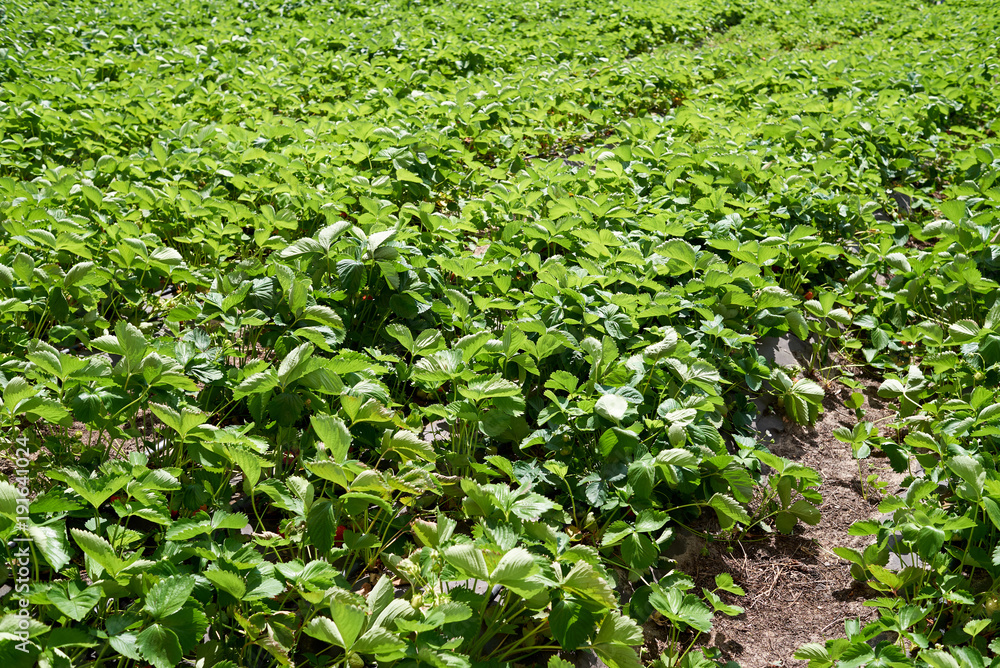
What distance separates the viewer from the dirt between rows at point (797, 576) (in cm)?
199

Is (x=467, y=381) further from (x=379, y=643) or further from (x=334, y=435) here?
(x=379, y=643)

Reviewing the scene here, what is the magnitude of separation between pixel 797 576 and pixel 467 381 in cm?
126

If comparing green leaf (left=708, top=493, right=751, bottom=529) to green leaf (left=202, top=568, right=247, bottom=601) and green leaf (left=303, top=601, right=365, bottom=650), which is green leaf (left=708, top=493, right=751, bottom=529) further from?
green leaf (left=202, top=568, right=247, bottom=601)

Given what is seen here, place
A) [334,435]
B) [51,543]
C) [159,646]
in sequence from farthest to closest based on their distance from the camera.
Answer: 1. [334,435]
2. [51,543]
3. [159,646]

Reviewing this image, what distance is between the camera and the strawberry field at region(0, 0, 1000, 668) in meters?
1.60

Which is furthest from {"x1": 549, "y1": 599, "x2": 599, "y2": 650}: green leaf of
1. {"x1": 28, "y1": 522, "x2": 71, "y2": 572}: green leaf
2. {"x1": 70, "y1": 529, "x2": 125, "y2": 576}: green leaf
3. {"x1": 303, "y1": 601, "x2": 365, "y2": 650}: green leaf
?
{"x1": 28, "y1": 522, "x2": 71, "y2": 572}: green leaf

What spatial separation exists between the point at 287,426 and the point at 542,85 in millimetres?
4827

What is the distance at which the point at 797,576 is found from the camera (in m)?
2.21

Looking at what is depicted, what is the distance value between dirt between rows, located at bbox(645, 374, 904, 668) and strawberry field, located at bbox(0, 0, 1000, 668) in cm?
3

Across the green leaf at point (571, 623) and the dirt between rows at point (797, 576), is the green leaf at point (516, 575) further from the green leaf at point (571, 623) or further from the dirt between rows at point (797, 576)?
the dirt between rows at point (797, 576)

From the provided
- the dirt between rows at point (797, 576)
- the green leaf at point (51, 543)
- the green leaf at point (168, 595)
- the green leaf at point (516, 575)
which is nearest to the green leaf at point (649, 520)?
the dirt between rows at point (797, 576)

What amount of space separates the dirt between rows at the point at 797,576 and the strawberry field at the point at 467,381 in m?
0.03

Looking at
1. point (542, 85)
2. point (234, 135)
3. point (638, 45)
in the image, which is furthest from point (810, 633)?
point (638, 45)

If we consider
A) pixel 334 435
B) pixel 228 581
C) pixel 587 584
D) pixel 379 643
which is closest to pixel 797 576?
pixel 587 584
